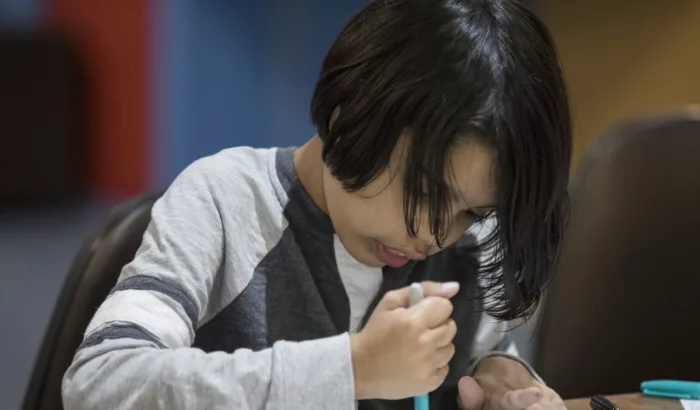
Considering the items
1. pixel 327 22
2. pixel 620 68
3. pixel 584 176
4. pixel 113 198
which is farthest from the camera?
pixel 113 198

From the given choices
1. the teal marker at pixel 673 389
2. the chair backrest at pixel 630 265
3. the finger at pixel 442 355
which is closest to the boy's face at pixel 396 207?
the finger at pixel 442 355

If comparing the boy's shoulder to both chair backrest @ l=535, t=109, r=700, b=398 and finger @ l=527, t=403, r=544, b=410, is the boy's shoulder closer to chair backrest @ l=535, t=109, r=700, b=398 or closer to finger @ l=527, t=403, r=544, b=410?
finger @ l=527, t=403, r=544, b=410

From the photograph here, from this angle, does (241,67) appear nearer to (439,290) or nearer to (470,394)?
(470,394)

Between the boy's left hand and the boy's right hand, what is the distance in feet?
0.54

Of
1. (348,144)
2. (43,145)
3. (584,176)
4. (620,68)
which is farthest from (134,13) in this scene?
(348,144)

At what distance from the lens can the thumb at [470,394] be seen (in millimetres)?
683

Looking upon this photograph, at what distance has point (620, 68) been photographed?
2025 mm

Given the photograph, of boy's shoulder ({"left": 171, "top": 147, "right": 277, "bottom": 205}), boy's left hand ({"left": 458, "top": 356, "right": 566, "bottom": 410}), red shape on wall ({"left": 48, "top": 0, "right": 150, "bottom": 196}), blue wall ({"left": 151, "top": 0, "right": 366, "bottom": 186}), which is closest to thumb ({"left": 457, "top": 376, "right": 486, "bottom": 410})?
boy's left hand ({"left": 458, "top": 356, "right": 566, "bottom": 410})

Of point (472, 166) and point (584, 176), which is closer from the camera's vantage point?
point (472, 166)

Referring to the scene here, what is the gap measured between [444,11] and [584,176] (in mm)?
457

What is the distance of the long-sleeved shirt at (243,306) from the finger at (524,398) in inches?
3.3

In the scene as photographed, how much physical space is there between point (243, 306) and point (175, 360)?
0.18m

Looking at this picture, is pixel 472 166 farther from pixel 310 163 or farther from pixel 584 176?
pixel 584 176

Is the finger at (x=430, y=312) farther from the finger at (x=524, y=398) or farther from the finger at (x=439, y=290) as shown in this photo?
the finger at (x=524, y=398)
